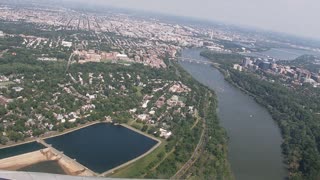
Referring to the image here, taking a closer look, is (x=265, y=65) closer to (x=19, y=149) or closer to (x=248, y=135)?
(x=248, y=135)

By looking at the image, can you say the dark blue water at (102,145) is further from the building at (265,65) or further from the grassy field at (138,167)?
the building at (265,65)

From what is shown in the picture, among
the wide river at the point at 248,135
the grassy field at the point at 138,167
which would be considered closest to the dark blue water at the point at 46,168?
the grassy field at the point at 138,167

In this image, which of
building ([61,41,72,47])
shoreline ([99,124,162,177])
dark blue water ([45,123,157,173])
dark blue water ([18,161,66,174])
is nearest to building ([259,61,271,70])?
building ([61,41,72,47])

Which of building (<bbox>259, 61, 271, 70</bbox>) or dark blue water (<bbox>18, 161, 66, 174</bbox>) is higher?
building (<bbox>259, 61, 271, 70</bbox>)

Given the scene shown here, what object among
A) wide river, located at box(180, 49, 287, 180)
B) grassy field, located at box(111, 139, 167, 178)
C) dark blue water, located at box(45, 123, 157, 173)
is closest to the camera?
grassy field, located at box(111, 139, 167, 178)

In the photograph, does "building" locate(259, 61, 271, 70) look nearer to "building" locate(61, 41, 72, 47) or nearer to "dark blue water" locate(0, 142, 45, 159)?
"building" locate(61, 41, 72, 47)

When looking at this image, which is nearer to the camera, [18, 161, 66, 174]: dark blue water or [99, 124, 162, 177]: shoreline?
[18, 161, 66, 174]: dark blue water

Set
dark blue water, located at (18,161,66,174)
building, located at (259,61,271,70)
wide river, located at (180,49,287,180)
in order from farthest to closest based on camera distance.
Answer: building, located at (259,61,271,70) → wide river, located at (180,49,287,180) → dark blue water, located at (18,161,66,174)
